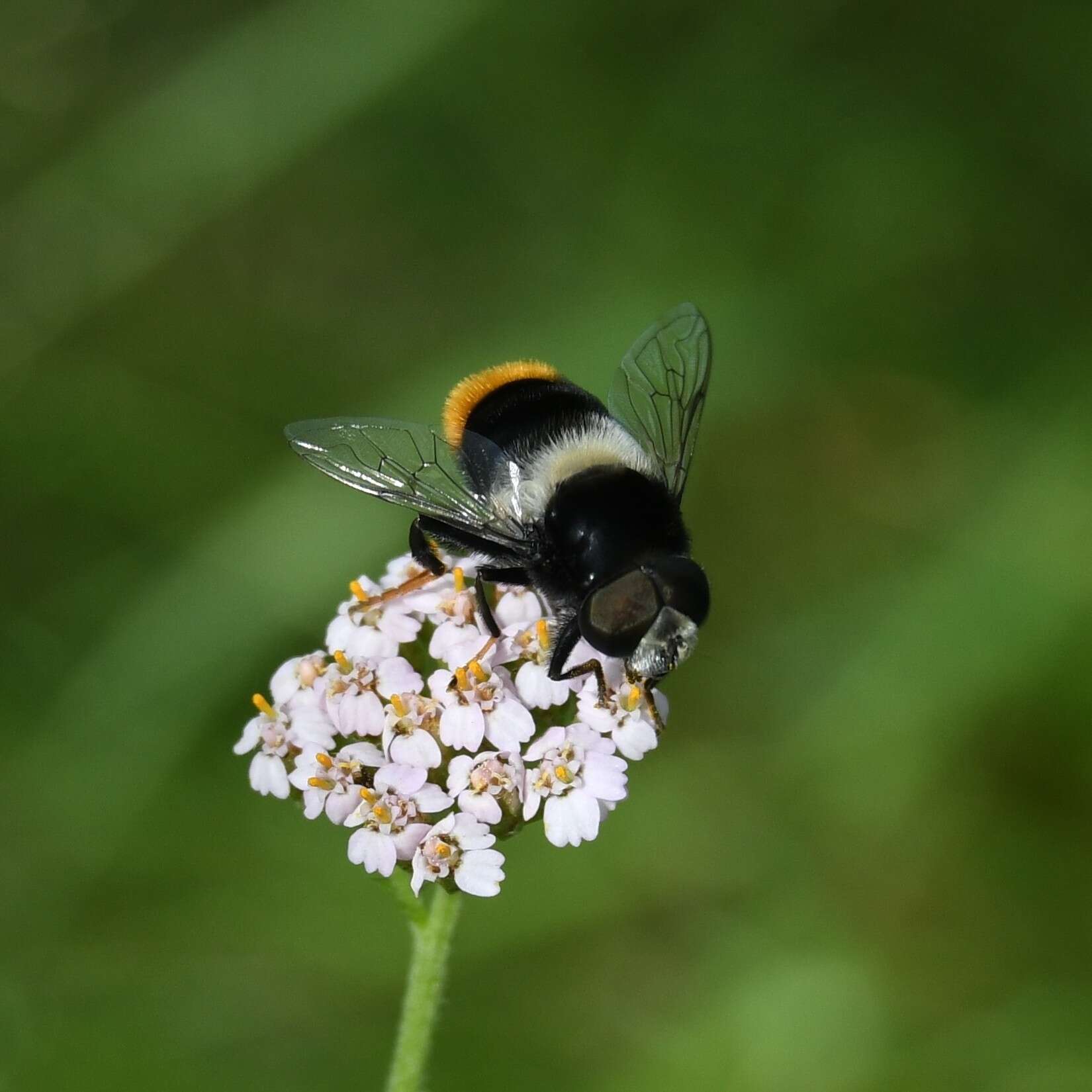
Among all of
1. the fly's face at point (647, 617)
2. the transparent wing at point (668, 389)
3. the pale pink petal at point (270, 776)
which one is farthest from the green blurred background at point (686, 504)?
the fly's face at point (647, 617)

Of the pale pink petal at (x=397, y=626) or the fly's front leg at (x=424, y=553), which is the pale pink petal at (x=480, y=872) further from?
the fly's front leg at (x=424, y=553)

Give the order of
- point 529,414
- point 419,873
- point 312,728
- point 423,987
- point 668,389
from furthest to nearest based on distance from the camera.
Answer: point 668,389, point 529,414, point 312,728, point 423,987, point 419,873

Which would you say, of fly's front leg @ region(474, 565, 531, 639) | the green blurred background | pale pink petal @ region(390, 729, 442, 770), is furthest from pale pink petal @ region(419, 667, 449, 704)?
the green blurred background

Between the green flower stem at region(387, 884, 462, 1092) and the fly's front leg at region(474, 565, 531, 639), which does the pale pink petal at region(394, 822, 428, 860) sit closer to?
the green flower stem at region(387, 884, 462, 1092)

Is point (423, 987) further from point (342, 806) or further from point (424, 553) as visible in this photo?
point (424, 553)

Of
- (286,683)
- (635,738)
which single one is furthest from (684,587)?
(286,683)

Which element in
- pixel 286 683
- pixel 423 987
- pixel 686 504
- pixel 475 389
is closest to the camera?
pixel 423 987
